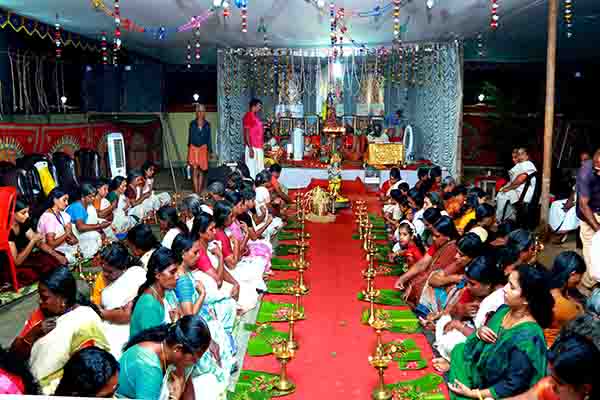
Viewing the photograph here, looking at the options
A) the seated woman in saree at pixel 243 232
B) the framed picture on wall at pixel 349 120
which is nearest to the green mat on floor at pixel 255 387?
the seated woman in saree at pixel 243 232

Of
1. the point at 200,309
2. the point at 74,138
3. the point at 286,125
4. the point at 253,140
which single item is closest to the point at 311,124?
the point at 286,125

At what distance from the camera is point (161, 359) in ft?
7.86

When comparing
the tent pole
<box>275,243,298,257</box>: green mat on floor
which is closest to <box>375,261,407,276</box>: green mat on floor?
<box>275,243,298,257</box>: green mat on floor

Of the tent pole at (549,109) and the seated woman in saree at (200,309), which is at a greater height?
the tent pole at (549,109)

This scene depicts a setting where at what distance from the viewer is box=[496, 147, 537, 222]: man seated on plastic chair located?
7.43 meters

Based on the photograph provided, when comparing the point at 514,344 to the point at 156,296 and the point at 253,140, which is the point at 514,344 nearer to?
the point at 156,296

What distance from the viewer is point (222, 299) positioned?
399 centimetres

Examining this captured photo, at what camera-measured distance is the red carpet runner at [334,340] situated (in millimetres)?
3420

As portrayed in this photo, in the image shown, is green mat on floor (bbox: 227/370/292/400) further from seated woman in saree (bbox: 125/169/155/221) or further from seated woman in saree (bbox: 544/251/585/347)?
seated woman in saree (bbox: 125/169/155/221)

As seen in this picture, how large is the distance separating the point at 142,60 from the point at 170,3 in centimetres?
713

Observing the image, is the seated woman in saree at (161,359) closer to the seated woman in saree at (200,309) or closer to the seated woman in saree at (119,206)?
the seated woman in saree at (200,309)

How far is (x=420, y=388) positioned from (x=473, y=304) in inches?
25.5

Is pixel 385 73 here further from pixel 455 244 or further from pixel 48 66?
pixel 455 244

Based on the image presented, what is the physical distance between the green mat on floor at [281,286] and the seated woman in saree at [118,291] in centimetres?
183
